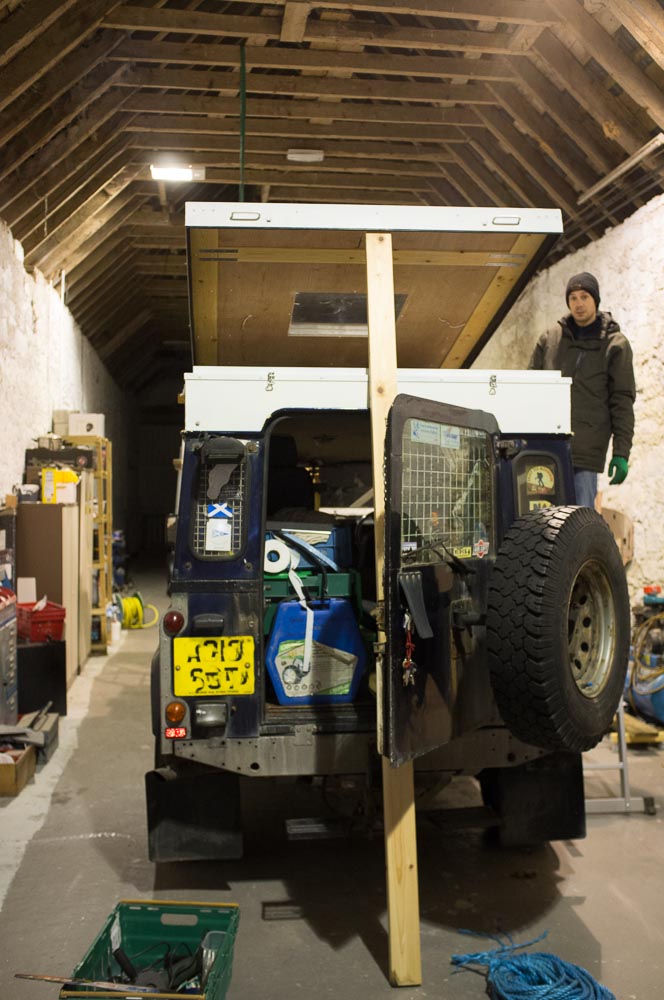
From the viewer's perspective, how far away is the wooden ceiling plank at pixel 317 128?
25.0 feet

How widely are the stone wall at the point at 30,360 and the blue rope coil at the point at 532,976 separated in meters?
5.28

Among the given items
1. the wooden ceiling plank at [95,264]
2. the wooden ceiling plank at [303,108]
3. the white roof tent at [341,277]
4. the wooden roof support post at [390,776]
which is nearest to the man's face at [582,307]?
the white roof tent at [341,277]

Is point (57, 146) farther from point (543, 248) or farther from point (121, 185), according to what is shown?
point (543, 248)

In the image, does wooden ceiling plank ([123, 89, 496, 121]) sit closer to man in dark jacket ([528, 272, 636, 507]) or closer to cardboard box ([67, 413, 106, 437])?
cardboard box ([67, 413, 106, 437])

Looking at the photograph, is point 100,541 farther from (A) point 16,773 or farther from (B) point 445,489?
(B) point 445,489

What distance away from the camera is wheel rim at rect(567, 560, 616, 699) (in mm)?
3037

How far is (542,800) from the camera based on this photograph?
3.56 metres

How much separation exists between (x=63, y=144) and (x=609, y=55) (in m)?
4.15

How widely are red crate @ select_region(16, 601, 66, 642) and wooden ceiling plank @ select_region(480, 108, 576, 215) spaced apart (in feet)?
18.2

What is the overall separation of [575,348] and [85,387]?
28.3 feet

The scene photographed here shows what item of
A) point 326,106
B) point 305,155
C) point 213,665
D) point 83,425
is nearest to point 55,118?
point 326,106

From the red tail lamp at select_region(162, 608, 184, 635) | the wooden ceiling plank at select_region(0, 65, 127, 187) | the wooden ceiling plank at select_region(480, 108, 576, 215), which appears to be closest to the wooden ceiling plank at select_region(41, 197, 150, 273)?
the wooden ceiling plank at select_region(0, 65, 127, 187)

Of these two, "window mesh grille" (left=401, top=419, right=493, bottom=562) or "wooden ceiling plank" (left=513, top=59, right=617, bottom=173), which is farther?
"wooden ceiling plank" (left=513, top=59, right=617, bottom=173)

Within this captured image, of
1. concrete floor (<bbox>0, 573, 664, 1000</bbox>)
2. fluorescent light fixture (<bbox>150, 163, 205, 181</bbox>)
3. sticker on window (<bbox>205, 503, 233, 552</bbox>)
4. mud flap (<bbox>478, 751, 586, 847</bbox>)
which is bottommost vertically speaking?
concrete floor (<bbox>0, 573, 664, 1000</bbox>)
